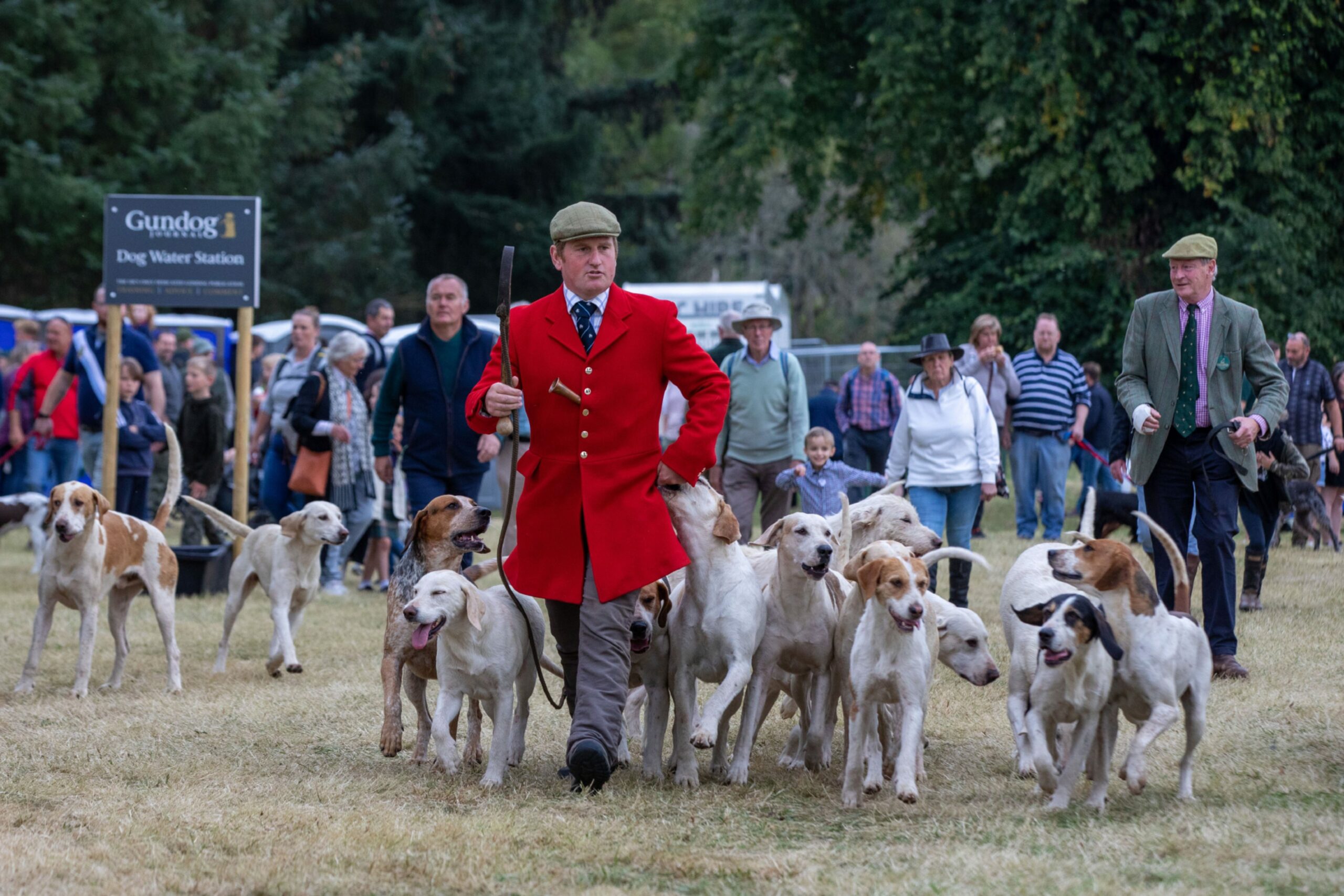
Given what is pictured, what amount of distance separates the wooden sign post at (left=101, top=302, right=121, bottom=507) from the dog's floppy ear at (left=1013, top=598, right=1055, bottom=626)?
7.97 meters

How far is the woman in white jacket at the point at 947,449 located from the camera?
28.2ft

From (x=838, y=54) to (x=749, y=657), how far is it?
1875 centimetres

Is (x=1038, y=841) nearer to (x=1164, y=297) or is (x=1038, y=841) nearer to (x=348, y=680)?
(x=1164, y=297)

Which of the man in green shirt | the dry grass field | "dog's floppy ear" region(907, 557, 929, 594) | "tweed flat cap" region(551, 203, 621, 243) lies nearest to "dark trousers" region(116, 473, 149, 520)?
the dry grass field

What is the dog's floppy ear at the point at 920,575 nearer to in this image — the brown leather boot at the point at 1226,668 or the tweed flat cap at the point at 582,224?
the tweed flat cap at the point at 582,224

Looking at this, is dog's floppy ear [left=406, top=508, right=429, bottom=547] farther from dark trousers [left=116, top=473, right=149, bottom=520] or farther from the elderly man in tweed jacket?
dark trousers [left=116, top=473, right=149, bottom=520]

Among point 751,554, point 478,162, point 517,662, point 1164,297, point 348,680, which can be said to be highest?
point 478,162

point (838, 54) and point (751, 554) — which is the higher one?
point (838, 54)

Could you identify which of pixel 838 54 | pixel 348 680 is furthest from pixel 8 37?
pixel 348 680

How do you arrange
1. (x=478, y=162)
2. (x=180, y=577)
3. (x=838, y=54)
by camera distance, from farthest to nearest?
(x=478, y=162)
(x=838, y=54)
(x=180, y=577)

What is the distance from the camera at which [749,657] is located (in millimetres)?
5480

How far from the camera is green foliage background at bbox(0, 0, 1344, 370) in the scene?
19.0m

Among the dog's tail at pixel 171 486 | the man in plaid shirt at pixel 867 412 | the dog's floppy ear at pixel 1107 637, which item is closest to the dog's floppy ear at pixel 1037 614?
the dog's floppy ear at pixel 1107 637

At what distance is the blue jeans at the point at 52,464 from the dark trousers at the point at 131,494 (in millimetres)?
1832
